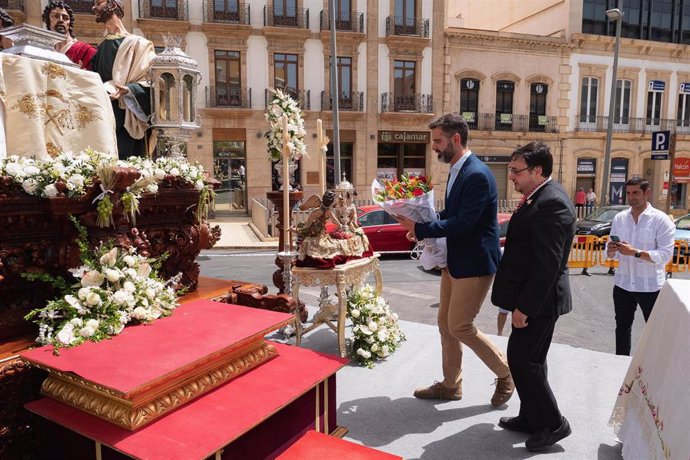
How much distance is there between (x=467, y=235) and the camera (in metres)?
3.65

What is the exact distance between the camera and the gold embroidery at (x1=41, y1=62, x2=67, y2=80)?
3.62m

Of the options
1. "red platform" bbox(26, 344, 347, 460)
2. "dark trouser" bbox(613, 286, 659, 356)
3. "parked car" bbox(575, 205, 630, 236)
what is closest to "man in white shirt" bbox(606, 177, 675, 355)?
"dark trouser" bbox(613, 286, 659, 356)

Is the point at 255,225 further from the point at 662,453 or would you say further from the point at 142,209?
the point at 662,453

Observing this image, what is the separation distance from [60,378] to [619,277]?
4.89 meters

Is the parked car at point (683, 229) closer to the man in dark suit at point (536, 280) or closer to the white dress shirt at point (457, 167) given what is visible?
the white dress shirt at point (457, 167)

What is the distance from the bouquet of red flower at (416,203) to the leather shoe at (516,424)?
1.22 m

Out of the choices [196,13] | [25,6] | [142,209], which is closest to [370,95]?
[196,13]

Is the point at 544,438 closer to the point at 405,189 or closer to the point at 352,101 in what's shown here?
the point at 405,189

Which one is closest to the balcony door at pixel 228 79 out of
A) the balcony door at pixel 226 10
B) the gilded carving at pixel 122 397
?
the balcony door at pixel 226 10

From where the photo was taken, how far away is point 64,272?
3186 millimetres

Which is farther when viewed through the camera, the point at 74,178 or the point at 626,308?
the point at 626,308

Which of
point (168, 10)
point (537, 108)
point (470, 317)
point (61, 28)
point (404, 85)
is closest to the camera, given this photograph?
point (470, 317)

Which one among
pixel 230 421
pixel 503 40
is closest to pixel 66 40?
pixel 230 421

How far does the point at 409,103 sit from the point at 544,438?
22160mm
